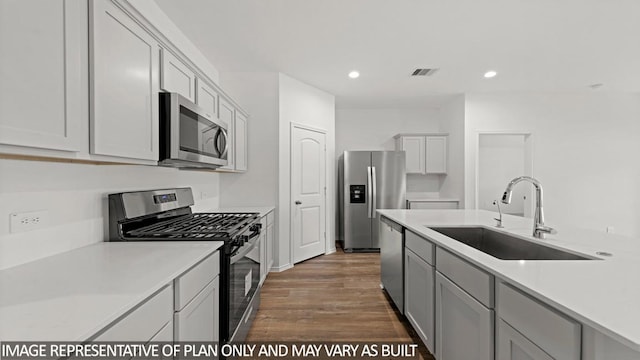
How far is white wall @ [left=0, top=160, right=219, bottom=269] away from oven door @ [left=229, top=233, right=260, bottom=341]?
2.51ft

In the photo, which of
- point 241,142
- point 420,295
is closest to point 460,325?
point 420,295

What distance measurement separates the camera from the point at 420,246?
202 centimetres

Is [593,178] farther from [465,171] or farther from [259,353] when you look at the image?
[259,353]

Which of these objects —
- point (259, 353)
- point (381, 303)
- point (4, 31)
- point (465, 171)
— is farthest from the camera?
point (465, 171)

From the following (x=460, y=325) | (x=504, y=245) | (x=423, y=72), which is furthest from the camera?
(x=423, y=72)

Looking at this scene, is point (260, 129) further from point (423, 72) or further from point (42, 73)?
point (42, 73)

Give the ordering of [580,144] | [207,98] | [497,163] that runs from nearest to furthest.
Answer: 1. [207,98]
2. [580,144]
3. [497,163]

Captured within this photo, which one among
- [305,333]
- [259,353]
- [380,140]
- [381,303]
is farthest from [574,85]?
[259,353]

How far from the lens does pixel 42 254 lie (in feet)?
4.36

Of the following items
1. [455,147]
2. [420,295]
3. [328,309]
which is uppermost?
[455,147]

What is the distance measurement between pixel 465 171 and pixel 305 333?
3.86 meters

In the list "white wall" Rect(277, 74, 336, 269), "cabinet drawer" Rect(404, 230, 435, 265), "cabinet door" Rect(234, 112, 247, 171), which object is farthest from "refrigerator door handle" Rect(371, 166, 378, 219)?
"cabinet drawer" Rect(404, 230, 435, 265)

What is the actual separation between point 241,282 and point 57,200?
1.06 metres

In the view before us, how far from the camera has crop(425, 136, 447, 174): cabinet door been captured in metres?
5.53
